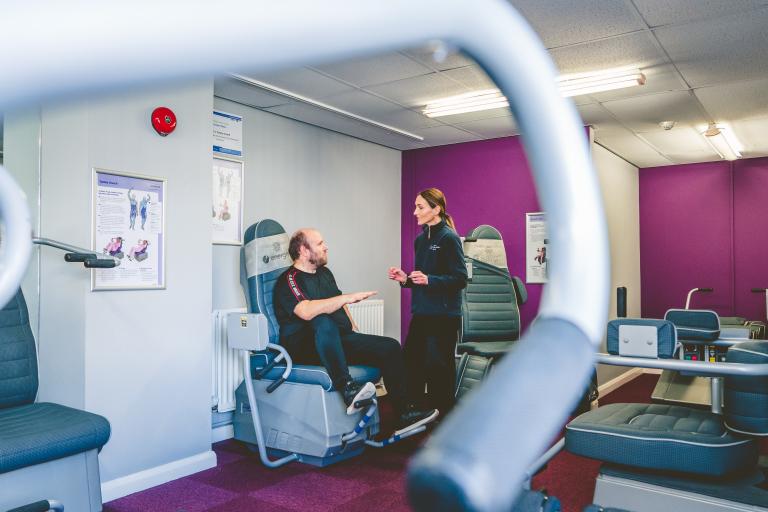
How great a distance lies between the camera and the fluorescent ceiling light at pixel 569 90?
410cm

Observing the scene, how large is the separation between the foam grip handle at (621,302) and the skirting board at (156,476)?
142 inches

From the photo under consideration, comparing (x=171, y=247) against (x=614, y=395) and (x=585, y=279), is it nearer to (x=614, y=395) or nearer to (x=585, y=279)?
(x=585, y=279)

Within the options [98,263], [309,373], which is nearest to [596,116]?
[309,373]

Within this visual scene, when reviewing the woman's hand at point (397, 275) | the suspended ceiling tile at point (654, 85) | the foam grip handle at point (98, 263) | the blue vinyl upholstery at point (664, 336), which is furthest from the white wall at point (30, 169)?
the suspended ceiling tile at point (654, 85)

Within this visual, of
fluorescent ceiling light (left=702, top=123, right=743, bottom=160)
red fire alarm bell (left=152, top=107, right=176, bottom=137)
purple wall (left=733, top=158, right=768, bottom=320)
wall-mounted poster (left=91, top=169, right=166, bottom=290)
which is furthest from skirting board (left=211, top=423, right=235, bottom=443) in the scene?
purple wall (left=733, top=158, right=768, bottom=320)

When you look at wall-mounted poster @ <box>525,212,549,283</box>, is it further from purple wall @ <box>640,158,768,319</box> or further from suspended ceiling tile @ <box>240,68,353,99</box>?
purple wall @ <box>640,158,768,319</box>

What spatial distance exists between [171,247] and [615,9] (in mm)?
2677

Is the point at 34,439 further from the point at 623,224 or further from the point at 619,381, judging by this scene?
the point at 623,224

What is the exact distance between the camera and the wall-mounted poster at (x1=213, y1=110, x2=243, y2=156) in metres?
4.38

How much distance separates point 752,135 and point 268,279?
15.8 feet

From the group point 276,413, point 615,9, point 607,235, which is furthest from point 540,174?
point 276,413

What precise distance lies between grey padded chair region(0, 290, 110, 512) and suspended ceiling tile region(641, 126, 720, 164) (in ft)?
17.2

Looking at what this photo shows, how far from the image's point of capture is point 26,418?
2533 mm

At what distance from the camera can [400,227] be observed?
6.48 metres
